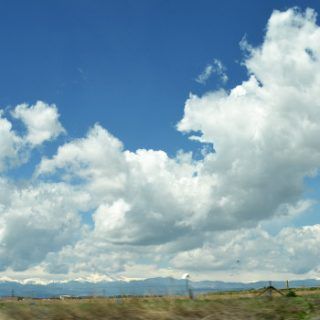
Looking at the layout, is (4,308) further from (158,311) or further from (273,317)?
(273,317)

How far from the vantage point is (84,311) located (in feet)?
81.5

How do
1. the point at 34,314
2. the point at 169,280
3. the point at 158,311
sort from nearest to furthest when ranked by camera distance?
the point at 34,314 → the point at 158,311 → the point at 169,280

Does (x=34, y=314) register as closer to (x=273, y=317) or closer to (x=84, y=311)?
(x=84, y=311)

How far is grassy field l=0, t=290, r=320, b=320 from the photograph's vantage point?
24.0 meters

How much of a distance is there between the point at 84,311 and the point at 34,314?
2.32 m

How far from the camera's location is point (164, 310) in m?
26.0

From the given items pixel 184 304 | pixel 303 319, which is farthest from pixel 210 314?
pixel 303 319

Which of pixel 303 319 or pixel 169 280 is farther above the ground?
pixel 169 280

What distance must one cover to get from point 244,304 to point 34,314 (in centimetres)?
1024

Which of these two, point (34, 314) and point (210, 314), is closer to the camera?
point (34, 314)

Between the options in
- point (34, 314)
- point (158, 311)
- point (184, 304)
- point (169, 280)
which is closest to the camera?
point (34, 314)

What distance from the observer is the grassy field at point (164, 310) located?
78.6 ft

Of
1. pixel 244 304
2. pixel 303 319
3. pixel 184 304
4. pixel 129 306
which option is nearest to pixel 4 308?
pixel 129 306

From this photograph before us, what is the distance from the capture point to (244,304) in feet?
92.3
